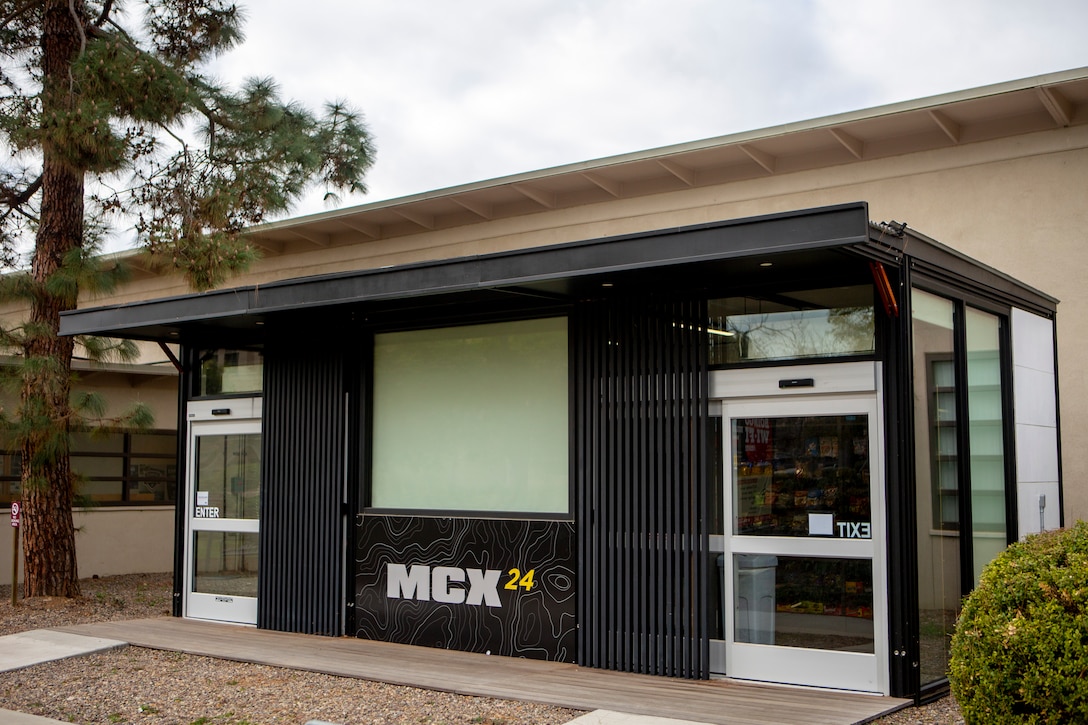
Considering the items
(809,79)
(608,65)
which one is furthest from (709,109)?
(608,65)

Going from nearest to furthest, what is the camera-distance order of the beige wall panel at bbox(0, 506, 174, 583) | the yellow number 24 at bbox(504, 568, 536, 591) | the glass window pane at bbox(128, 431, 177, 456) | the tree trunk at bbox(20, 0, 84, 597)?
1. the yellow number 24 at bbox(504, 568, 536, 591)
2. the tree trunk at bbox(20, 0, 84, 597)
3. the beige wall panel at bbox(0, 506, 174, 583)
4. the glass window pane at bbox(128, 431, 177, 456)

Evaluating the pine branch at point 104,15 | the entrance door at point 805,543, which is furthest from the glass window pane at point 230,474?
the pine branch at point 104,15

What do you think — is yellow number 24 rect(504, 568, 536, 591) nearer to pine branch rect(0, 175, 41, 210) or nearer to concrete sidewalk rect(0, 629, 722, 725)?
concrete sidewalk rect(0, 629, 722, 725)

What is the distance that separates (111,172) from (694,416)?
7723 millimetres

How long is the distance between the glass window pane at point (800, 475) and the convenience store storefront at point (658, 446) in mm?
16

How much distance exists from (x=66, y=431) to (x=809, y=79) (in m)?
14.9

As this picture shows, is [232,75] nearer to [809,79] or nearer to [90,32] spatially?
[90,32]

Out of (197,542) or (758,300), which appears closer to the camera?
(758,300)

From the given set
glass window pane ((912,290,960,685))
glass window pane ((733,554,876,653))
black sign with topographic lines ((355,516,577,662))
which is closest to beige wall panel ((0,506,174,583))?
black sign with topographic lines ((355,516,577,662))

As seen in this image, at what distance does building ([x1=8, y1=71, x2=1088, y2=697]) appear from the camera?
6879 millimetres

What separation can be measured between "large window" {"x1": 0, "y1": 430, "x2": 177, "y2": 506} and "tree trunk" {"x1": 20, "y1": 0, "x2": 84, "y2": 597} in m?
2.89

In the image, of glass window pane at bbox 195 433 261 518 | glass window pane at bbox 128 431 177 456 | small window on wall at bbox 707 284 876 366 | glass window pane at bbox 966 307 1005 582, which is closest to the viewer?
small window on wall at bbox 707 284 876 366

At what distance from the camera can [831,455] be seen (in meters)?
7.05

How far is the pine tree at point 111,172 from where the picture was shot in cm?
1146
